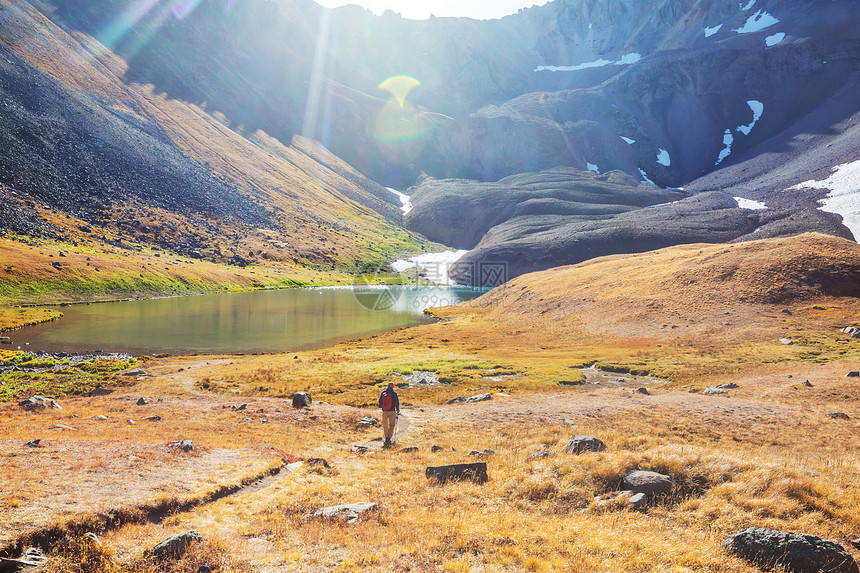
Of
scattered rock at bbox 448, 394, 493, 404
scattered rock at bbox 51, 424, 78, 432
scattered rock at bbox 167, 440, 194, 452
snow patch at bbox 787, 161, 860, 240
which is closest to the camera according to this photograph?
scattered rock at bbox 167, 440, 194, 452

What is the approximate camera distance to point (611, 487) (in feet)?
42.2

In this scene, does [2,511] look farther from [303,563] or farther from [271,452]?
[271,452]

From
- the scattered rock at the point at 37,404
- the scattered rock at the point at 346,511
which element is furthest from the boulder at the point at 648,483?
the scattered rock at the point at 37,404

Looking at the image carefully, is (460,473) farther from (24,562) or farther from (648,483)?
(24,562)

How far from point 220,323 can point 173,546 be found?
6874cm

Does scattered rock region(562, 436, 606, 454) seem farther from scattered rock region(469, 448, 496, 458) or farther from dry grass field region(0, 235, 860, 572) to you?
scattered rock region(469, 448, 496, 458)

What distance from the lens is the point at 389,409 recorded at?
20141 mm

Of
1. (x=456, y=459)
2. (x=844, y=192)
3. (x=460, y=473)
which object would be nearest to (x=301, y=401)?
(x=456, y=459)

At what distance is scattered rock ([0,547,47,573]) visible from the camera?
759cm

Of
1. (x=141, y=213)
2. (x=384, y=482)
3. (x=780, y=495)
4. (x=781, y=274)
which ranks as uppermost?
(x=141, y=213)

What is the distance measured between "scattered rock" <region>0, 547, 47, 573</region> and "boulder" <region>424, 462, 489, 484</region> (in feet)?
32.4

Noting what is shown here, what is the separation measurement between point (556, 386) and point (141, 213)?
494ft

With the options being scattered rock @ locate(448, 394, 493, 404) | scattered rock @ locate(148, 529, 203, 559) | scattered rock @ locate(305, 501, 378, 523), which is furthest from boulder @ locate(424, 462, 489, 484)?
scattered rock @ locate(448, 394, 493, 404)

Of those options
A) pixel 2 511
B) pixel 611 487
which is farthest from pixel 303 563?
pixel 611 487
